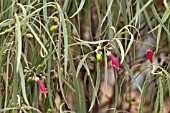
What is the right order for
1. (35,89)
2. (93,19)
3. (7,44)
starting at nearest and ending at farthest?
1. (7,44)
2. (35,89)
3. (93,19)

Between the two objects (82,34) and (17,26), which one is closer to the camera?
(17,26)

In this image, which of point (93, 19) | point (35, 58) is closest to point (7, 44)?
point (35, 58)

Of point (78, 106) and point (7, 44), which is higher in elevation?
point (7, 44)

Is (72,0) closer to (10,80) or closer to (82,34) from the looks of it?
(10,80)

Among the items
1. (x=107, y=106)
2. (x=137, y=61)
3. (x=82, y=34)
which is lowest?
(x=107, y=106)

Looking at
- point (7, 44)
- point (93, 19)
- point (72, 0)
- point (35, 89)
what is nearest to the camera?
point (7, 44)

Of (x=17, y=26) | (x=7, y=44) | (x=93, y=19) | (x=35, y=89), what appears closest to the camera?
(x=17, y=26)

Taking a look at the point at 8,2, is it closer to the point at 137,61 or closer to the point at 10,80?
the point at 10,80

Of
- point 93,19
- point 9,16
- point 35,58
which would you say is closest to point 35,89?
point 35,58

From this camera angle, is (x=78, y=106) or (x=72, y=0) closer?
(x=78, y=106)
